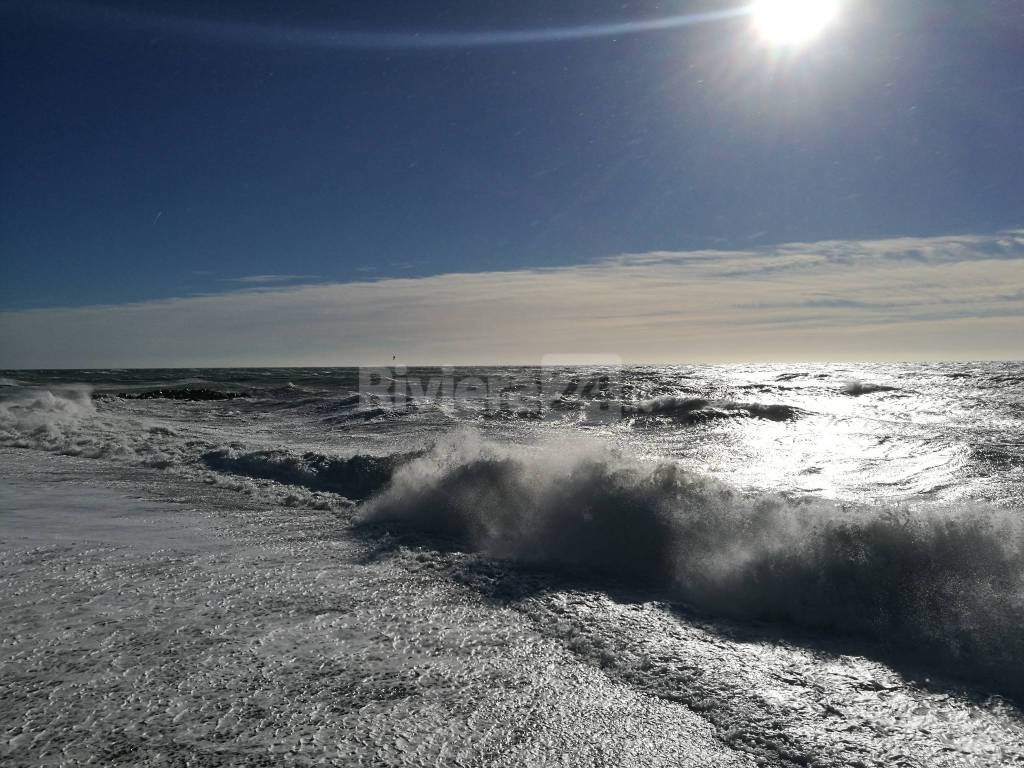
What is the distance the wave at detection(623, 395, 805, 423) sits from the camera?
20.4 meters

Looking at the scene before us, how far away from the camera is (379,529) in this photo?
6.89 m

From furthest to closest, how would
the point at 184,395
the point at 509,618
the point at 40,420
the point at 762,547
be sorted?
the point at 184,395, the point at 40,420, the point at 762,547, the point at 509,618

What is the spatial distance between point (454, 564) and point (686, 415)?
1599cm

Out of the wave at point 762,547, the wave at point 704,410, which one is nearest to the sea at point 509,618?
the wave at point 762,547

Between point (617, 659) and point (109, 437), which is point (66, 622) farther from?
point (109, 437)

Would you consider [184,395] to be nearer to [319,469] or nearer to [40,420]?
[40,420]

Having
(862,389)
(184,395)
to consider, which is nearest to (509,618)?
(184,395)

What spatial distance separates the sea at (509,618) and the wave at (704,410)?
35.6 ft

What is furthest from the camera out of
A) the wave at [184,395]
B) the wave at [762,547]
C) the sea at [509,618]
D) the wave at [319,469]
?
the wave at [184,395]

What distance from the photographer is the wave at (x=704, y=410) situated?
20375mm

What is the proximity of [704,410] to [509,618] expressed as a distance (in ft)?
59.6

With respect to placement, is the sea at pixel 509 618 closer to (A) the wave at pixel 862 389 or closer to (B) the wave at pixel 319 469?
(B) the wave at pixel 319 469

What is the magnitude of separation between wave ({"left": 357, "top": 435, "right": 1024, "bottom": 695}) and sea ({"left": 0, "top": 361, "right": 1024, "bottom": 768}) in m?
0.02

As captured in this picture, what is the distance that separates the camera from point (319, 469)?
1006 centimetres
